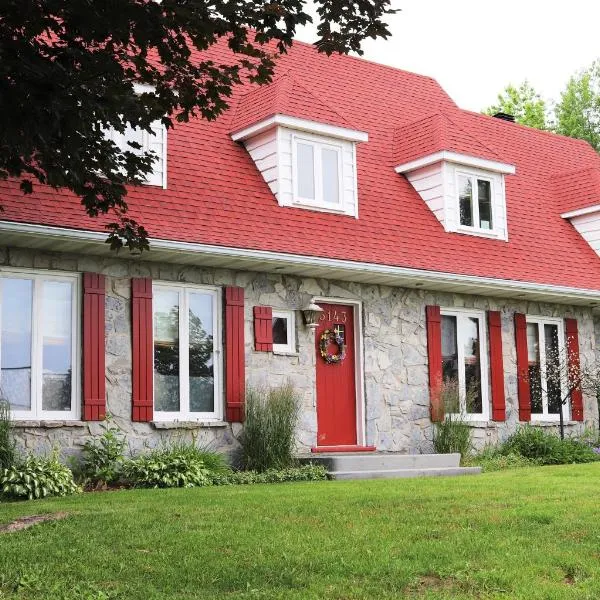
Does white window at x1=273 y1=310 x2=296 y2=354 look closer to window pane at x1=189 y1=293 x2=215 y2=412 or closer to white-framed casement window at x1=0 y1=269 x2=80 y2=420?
window pane at x1=189 y1=293 x2=215 y2=412

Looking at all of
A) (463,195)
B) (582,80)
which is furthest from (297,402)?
(582,80)

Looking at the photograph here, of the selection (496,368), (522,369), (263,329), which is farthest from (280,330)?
(522,369)

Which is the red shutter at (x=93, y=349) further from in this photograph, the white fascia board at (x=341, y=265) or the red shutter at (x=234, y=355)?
the red shutter at (x=234, y=355)

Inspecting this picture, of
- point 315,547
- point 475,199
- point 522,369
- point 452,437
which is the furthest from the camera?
point 475,199

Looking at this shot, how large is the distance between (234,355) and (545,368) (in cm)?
616

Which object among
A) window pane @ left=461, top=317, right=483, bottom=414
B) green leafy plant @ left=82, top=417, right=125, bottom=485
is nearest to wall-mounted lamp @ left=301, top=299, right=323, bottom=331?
window pane @ left=461, top=317, right=483, bottom=414

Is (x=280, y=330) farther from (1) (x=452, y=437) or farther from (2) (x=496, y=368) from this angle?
(2) (x=496, y=368)

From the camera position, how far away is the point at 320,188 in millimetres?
14484

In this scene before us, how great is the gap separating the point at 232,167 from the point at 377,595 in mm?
9609

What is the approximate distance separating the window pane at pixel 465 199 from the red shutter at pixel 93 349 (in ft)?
22.9

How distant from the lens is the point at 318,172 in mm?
14414

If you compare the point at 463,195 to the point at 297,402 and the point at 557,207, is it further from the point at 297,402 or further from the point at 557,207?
the point at 297,402

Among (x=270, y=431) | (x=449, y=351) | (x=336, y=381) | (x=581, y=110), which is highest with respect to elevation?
(x=581, y=110)

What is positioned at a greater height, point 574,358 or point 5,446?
point 574,358
